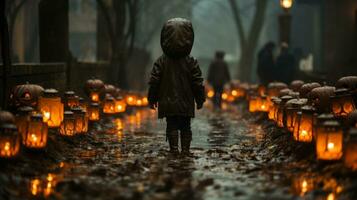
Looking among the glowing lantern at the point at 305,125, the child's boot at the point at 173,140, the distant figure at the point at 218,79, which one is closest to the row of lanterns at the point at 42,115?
the child's boot at the point at 173,140

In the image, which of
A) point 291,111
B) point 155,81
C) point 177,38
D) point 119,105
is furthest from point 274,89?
point 177,38

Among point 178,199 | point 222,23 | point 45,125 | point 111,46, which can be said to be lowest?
point 178,199

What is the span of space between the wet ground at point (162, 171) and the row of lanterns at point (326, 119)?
260 mm

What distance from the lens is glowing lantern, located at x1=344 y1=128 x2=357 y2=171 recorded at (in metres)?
8.32

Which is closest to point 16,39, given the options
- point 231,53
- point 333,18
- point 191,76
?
point 333,18

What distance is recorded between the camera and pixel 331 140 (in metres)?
9.05

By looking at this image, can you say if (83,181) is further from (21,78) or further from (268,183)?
(21,78)

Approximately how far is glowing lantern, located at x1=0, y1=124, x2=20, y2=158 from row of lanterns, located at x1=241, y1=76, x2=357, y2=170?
3.54 meters

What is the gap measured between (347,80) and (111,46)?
1565 cm

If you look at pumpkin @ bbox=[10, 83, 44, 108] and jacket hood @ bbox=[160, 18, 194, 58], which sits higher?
jacket hood @ bbox=[160, 18, 194, 58]

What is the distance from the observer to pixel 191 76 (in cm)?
1173

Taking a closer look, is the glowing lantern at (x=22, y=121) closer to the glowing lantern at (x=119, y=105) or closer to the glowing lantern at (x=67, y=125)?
the glowing lantern at (x=67, y=125)


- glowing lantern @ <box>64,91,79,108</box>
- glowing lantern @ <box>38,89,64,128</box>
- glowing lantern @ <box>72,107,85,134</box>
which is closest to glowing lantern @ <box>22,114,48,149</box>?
glowing lantern @ <box>38,89,64,128</box>

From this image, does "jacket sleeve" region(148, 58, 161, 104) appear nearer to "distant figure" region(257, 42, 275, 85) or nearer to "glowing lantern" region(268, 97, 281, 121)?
"glowing lantern" region(268, 97, 281, 121)
